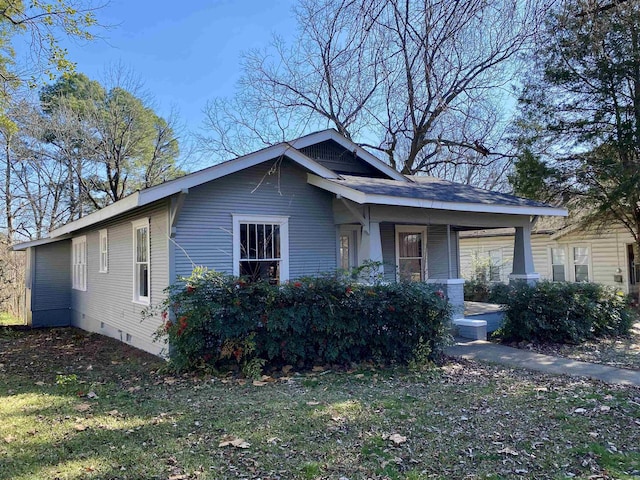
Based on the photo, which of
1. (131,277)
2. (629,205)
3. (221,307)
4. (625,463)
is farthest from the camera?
(629,205)

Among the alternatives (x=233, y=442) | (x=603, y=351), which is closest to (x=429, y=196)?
(x=603, y=351)

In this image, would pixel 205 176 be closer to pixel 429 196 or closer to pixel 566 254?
pixel 429 196

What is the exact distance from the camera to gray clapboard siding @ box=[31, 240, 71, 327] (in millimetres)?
14600

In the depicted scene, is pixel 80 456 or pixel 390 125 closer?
pixel 80 456

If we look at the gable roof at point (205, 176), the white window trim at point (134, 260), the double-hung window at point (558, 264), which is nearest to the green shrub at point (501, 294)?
the gable roof at point (205, 176)

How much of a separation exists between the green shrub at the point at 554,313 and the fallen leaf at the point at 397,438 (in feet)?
19.4

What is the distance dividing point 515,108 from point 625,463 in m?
13.4

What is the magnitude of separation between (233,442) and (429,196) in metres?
6.54

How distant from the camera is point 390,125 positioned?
18312 millimetres

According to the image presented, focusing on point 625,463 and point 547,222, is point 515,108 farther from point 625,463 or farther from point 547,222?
point 625,463

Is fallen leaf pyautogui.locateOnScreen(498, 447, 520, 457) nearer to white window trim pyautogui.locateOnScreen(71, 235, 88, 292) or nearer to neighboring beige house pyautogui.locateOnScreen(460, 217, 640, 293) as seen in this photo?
white window trim pyautogui.locateOnScreen(71, 235, 88, 292)

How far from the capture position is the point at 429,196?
30.7 ft

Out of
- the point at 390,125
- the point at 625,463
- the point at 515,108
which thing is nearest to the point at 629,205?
the point at 515,108

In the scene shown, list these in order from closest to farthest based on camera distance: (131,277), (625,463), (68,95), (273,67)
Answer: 1. (625,463)
2. (131,277)
3. (273,67)
4. (68,95)
